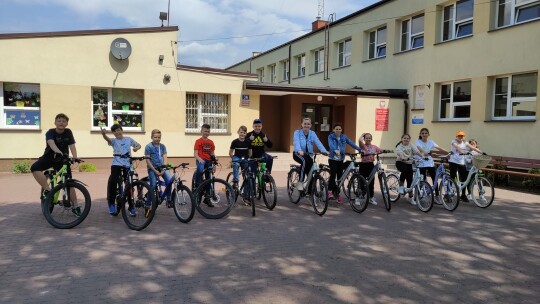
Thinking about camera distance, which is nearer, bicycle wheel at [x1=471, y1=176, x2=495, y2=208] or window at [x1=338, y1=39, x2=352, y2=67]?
bicycle wheel at [x1=471, y1=176, x2=495, y2=208]

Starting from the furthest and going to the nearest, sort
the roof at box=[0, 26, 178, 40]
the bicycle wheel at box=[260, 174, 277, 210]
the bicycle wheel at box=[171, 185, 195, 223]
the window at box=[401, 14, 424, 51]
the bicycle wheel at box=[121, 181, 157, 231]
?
1. the window at box=[401, 14, 424, 51]
2. the roof at box=[0, 26, 178, 40]
3. the bicycle wheel at box=[260, 174, 277, 210]
4. the bicycle wheel at box=[171, 185, 195, 223]
5. the bicycle wheel at box=[121, 181, 157, 231]

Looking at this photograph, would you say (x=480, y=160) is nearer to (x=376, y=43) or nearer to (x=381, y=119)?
(x=381, y=119)

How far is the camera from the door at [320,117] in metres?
18.8

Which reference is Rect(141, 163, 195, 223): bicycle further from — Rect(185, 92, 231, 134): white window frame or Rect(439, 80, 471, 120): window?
Rect(439, 80, 471, 120): window

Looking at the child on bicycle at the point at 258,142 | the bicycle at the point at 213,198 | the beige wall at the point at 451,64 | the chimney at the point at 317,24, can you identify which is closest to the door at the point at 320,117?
the beige wall at the point at 451,64

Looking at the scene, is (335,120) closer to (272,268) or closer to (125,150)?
(125,150)

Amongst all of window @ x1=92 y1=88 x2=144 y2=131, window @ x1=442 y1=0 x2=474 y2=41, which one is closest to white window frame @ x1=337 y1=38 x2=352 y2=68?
window @ x1=442 y1=0 x2=474 y2=41

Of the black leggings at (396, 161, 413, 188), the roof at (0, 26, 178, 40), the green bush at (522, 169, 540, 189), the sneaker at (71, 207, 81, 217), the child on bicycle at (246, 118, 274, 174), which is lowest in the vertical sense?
the sneaker at (71, 207, 81, 217)

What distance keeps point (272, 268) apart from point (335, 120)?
14935 millimetres

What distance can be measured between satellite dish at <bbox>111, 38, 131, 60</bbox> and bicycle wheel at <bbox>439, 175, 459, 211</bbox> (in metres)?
10.2

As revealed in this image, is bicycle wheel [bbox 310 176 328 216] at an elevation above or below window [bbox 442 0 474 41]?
below

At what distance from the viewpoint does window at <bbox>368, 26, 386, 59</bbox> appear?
1941cm

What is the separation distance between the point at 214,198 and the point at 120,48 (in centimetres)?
814

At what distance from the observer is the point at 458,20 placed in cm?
1546
